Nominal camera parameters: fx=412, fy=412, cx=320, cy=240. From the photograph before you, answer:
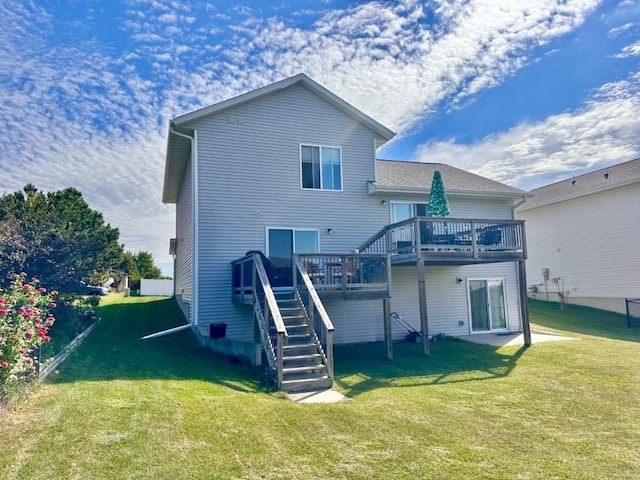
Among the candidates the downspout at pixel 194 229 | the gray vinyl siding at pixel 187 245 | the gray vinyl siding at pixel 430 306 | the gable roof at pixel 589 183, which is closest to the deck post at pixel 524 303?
the gray vinyl siding at pixel 430 306

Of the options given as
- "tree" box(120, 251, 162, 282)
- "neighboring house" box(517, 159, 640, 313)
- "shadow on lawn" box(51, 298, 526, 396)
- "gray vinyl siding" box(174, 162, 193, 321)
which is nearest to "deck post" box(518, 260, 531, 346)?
"shadow on lawn" box(51, 298, 526, 396)

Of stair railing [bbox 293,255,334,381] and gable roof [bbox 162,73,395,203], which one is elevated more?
gable roof [bbox 162,73,395,203]

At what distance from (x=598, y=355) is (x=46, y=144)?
17489mm

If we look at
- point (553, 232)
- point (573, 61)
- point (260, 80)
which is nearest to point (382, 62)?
point (260, 80)

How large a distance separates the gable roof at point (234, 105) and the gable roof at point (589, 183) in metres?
8.63

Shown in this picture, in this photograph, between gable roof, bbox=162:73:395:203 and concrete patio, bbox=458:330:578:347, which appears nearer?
gable roof, bbox=162:73:395:203

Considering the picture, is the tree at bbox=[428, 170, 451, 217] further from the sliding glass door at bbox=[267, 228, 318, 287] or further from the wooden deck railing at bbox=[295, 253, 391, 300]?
the sliding glass door at bbox=[267, 228, 318, 287]

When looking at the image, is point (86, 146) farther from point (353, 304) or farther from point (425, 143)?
point (425, 143)

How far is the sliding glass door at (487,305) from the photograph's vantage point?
1459 cm

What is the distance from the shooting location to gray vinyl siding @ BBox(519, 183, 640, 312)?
60.6ft

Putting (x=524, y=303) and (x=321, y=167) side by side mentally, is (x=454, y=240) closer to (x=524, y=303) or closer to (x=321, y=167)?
(x=524, y=303)

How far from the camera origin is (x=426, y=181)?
14.7m

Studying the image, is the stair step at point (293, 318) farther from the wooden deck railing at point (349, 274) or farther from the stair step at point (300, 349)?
the wooden deck railing at point (349, 274)

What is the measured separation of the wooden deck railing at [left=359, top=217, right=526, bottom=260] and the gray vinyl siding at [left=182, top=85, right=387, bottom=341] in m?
1.20
